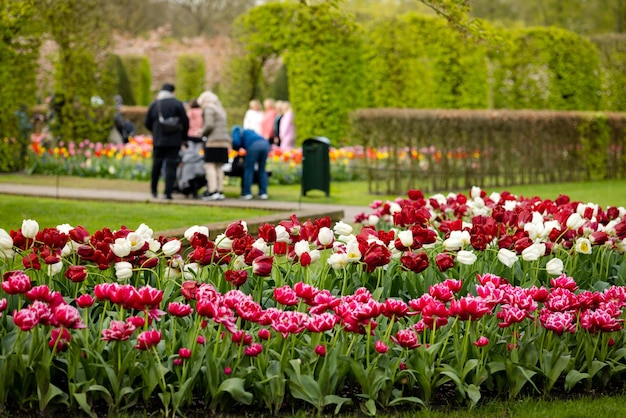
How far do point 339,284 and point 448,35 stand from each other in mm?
18383

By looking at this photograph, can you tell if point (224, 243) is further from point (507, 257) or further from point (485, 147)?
point (485, 147)

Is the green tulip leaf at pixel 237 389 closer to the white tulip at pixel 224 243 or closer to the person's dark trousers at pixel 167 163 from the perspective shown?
the white tulip at pixel 224 243

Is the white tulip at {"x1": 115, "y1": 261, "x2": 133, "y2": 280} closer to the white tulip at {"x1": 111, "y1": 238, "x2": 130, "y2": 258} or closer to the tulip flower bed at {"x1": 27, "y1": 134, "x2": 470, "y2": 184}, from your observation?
the white tulip at {"x1": 111, "y1": 238, "x2": 130, "y2": 258}

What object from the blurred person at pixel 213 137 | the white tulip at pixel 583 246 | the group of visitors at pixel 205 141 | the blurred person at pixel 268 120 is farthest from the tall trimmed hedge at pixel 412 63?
the white tulip at pixel 583 246

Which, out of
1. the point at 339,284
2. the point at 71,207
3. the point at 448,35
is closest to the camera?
the point at 339,284

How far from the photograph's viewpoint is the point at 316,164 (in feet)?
49.7

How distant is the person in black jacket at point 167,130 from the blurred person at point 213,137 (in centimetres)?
30

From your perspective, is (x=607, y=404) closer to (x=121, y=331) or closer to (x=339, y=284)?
(x=339, y=284)

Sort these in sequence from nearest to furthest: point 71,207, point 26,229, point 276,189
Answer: point 26,229, point 71,207, point 276,189

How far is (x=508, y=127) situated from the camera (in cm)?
1770

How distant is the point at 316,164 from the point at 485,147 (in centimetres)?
373

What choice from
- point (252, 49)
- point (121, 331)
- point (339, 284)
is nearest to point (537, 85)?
point (252, 49)

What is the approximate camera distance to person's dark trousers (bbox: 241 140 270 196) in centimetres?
1419

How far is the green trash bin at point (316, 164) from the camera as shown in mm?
15078
